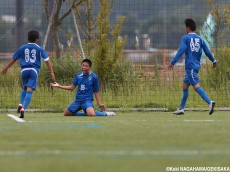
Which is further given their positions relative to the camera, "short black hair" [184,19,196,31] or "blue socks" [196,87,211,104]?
"short black hair" [184,19,196,31]

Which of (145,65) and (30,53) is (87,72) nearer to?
(30,53)

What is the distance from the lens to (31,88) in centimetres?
1495

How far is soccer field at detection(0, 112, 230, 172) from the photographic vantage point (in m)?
6.63

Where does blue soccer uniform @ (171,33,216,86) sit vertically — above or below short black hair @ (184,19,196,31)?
below

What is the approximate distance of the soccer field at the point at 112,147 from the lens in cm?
663

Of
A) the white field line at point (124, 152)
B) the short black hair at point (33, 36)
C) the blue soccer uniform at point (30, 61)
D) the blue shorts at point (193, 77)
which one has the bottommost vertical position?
the white field line at point (124, 152)

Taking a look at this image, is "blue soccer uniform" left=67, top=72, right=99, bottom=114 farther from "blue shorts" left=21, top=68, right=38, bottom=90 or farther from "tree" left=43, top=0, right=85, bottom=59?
"tree" left=43, top=0, right=85, bottom=59

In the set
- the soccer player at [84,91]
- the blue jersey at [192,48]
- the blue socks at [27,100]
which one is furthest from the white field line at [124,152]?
the blue jersey at [192,48]

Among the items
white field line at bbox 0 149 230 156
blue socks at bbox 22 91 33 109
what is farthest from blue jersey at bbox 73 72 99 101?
white field line at bbox 0 149 230 156

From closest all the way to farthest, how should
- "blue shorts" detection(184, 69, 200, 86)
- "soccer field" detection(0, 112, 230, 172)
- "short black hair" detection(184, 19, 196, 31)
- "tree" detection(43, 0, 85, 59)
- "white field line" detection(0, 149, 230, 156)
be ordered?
"soccer field" detection(0, 112, 230, 172) < "white field line" detection(0, 149, 230, 156) < "short black hair" detection(184, 19, 196, 31) < "blue shorts" detection(184, 69, 200, 86) < "tree" detection(43, 0, 85, 59)

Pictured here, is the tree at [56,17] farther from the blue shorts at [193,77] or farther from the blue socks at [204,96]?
the blue socks at [204,96]

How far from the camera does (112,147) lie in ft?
26.5

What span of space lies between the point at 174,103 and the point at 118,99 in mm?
1303

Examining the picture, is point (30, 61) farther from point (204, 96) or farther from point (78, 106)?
point (204, 96)
